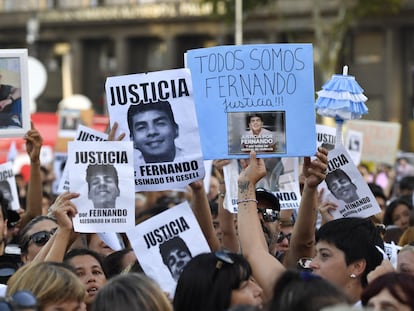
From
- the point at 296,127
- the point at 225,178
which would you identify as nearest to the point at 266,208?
the point at 296,127

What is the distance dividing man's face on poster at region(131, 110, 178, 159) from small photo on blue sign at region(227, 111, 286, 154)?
45 centimetres

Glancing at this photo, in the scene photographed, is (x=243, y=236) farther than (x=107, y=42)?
No

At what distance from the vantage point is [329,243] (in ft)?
19.7

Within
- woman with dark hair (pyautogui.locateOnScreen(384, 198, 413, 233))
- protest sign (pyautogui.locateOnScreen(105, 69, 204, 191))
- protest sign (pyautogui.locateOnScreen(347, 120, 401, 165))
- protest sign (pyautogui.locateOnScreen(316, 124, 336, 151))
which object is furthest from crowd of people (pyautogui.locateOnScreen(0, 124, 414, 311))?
protest sign (pyautogui.locateOnScreen(347, 120, 401, 165))

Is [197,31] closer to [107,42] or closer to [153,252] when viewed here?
[107,42]

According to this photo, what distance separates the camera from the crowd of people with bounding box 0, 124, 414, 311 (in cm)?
478

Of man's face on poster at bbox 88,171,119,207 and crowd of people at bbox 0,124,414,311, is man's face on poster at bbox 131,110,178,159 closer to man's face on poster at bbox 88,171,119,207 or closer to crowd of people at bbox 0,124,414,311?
crowd of people at bbox 0,124,414,311

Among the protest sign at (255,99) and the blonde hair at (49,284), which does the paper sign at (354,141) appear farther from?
the blonde hair at (49,284)

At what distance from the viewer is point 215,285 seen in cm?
490

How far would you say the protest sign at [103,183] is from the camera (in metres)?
6.80

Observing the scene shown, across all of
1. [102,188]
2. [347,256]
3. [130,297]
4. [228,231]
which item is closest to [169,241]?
[102,188]

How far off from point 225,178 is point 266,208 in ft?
5.36

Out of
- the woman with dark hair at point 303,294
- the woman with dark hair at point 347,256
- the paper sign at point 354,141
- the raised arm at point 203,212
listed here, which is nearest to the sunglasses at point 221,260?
the woman with dark hair at point 303,294

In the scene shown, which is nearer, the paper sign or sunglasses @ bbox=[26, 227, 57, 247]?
sunglasses @ bbox=[26, 227, 57, 247]
